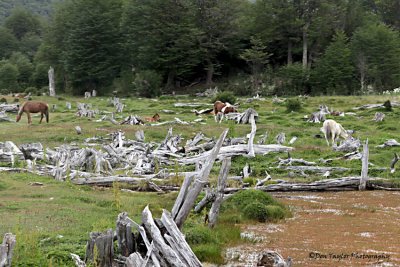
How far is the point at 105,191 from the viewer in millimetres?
15336

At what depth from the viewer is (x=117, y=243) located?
871cm

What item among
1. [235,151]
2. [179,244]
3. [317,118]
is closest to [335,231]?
[179,244]

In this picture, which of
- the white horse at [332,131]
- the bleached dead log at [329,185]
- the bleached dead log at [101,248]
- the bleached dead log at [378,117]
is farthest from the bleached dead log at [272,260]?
the bleached dead log at [378,117]

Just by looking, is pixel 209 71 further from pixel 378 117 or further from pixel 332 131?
pixel 332 131

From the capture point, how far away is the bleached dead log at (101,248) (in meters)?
7.98

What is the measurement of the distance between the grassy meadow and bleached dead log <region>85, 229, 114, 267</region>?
22.7 inches

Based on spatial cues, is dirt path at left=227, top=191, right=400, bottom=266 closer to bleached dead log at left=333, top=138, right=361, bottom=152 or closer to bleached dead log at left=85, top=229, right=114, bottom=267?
bleached dead log at left=85, top=229, right=114, bottom=267

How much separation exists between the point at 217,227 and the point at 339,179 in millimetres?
6264

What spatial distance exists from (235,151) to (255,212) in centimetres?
719

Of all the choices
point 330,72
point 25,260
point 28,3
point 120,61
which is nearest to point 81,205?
point 25,260

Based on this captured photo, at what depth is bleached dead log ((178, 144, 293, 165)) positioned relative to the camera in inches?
750

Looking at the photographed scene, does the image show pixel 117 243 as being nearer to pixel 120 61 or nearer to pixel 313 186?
pixel 313 186

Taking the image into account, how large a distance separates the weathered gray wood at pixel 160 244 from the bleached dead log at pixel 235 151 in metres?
10.0

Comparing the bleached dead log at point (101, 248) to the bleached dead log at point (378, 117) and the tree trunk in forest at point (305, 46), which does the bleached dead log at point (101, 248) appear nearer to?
the bleached dead log at point (378, 117)
